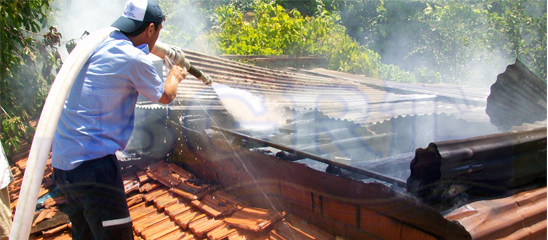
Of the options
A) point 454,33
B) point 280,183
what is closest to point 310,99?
point 280,183

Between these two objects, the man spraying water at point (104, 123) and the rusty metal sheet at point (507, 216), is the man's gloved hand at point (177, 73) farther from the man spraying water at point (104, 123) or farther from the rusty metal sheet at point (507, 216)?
the rusty metal sheet at point (507, 216)

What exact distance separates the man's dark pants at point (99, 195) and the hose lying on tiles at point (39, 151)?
0.94ft

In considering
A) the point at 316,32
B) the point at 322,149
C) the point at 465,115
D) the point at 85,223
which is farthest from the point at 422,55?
the point at 85,223

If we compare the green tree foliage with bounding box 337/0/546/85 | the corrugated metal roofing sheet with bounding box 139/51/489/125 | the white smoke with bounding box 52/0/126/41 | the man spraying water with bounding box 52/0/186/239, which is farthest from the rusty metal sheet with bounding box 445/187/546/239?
the green tree foliage with bounding box 337/0/546/85

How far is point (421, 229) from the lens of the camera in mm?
1937

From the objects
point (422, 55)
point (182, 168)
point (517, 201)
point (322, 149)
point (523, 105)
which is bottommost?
point (182, 168)

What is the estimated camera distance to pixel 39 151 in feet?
5.74

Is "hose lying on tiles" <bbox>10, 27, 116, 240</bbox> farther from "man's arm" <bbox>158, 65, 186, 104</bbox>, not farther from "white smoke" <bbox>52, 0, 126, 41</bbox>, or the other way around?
"white smoke" <bbox>52, 0, 126, 41</bbox>

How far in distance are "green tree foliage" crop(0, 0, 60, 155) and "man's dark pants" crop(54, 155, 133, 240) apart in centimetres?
378

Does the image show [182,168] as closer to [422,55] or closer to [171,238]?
[171,238]

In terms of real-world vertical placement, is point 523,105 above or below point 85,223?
above

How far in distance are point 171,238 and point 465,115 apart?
3.38 meters

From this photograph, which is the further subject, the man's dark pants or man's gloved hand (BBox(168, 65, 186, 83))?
man's gloved hand (BBox(168, 65, 186, 83))

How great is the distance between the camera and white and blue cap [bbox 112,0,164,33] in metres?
2.15
